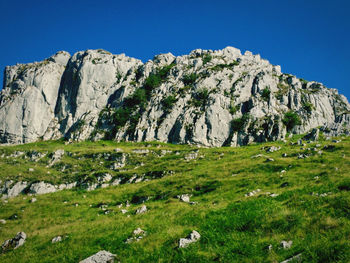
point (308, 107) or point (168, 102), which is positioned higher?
point (308, 107)

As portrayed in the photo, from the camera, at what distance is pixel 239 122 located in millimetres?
85375

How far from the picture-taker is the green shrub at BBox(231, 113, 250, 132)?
84.2 metres

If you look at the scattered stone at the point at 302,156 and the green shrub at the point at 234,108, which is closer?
the scattered stone at the point at 302,156

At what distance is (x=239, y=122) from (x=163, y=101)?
34547 millimetres

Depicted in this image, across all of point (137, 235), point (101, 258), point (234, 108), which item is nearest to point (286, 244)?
point (101, 258)

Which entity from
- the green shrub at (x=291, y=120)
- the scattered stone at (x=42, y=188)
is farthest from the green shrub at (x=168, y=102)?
the scattered stone at (x=42, y=188)

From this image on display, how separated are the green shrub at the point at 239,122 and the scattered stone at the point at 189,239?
77.3 metres

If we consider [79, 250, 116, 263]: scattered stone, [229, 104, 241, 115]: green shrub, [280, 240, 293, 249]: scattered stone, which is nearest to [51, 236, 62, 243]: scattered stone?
[79, 250, 116, 263]: scattered stone

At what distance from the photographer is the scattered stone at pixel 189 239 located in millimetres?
9523

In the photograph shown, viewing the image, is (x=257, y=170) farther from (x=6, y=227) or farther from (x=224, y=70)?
(x=224, y=70)

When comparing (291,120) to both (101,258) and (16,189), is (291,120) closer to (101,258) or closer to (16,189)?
(16,189)

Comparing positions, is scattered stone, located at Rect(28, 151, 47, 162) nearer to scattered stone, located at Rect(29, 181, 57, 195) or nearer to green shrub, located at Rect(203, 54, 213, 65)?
scattered stone, located at Rect(29, 181, 57, 195)

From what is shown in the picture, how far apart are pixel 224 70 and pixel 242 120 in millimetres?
35886

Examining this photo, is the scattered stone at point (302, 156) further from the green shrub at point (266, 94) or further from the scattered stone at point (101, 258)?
the green shrub at point (266, 94)
